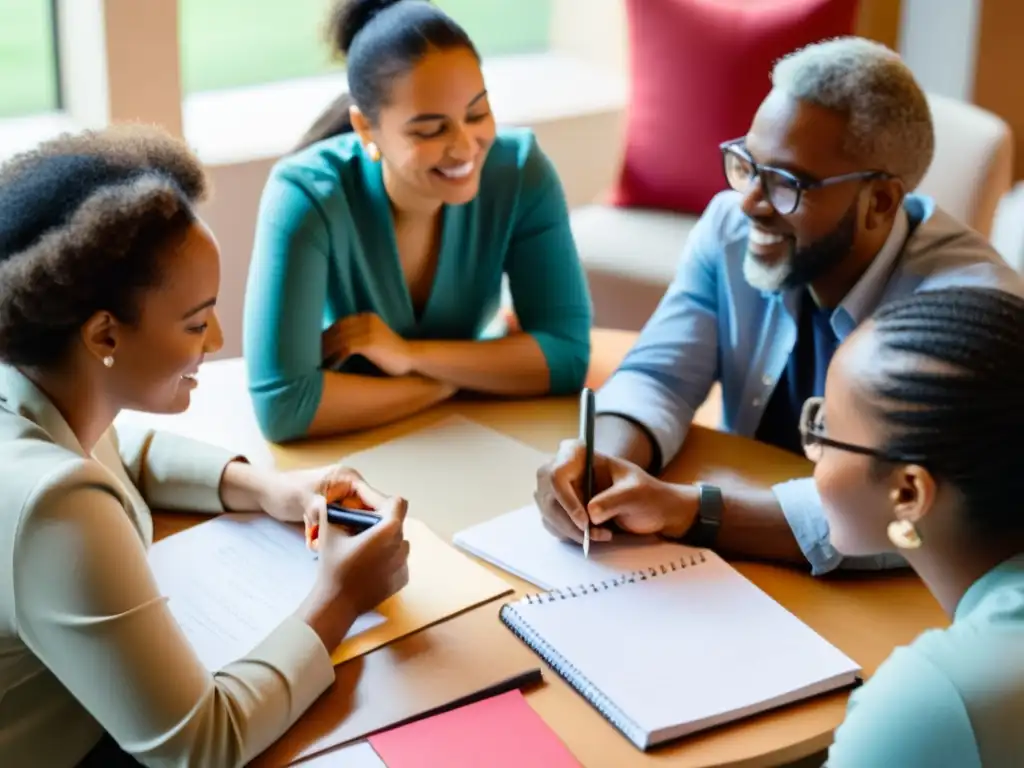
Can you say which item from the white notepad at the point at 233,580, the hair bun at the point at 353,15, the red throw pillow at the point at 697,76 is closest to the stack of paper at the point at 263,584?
the white notepad at the point at 233,580

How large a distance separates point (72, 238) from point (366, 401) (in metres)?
0.70

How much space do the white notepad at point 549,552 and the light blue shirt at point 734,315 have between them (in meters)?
0.25

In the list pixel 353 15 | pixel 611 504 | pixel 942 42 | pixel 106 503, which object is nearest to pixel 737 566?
pixel 611 504

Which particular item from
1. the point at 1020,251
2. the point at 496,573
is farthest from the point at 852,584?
the point at 1020,251

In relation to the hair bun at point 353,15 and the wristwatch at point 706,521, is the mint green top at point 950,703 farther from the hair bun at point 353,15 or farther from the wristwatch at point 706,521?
the hair bun at point 353,15

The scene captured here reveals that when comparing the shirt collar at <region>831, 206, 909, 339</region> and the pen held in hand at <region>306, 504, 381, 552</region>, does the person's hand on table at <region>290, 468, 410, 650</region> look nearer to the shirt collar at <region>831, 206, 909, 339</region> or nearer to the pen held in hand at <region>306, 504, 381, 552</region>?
the pen held in hand at <region>306, 504, 381, 552</region>

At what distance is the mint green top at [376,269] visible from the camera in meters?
1.78

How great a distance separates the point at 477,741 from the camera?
3.92ft

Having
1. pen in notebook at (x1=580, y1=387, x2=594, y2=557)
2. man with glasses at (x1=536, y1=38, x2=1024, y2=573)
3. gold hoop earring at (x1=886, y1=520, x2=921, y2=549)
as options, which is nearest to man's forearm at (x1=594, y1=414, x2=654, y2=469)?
man with glasses at (x1=536, y1=38, x2=1024, y2=573)

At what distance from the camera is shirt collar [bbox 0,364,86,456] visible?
1.22m

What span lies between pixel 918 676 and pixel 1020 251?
88.5 inches

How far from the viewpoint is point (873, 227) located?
6.02ft

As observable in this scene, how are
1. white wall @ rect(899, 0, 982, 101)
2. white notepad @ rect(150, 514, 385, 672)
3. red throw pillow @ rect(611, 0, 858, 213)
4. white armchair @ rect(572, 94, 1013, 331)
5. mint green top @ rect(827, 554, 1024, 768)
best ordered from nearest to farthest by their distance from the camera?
mint green top @ rect(827, 554, 1024, 768) < white notepad @ rect(150, 514, 385, 672) < white armchair @ rect(572, 94, 1013, 331) < red throw pillow @ rect(611, 0, 858, 213) < white wall @ rect(899, 0, 982, 101)

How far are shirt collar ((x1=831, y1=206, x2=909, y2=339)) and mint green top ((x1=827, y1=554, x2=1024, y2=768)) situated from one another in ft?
2.70
